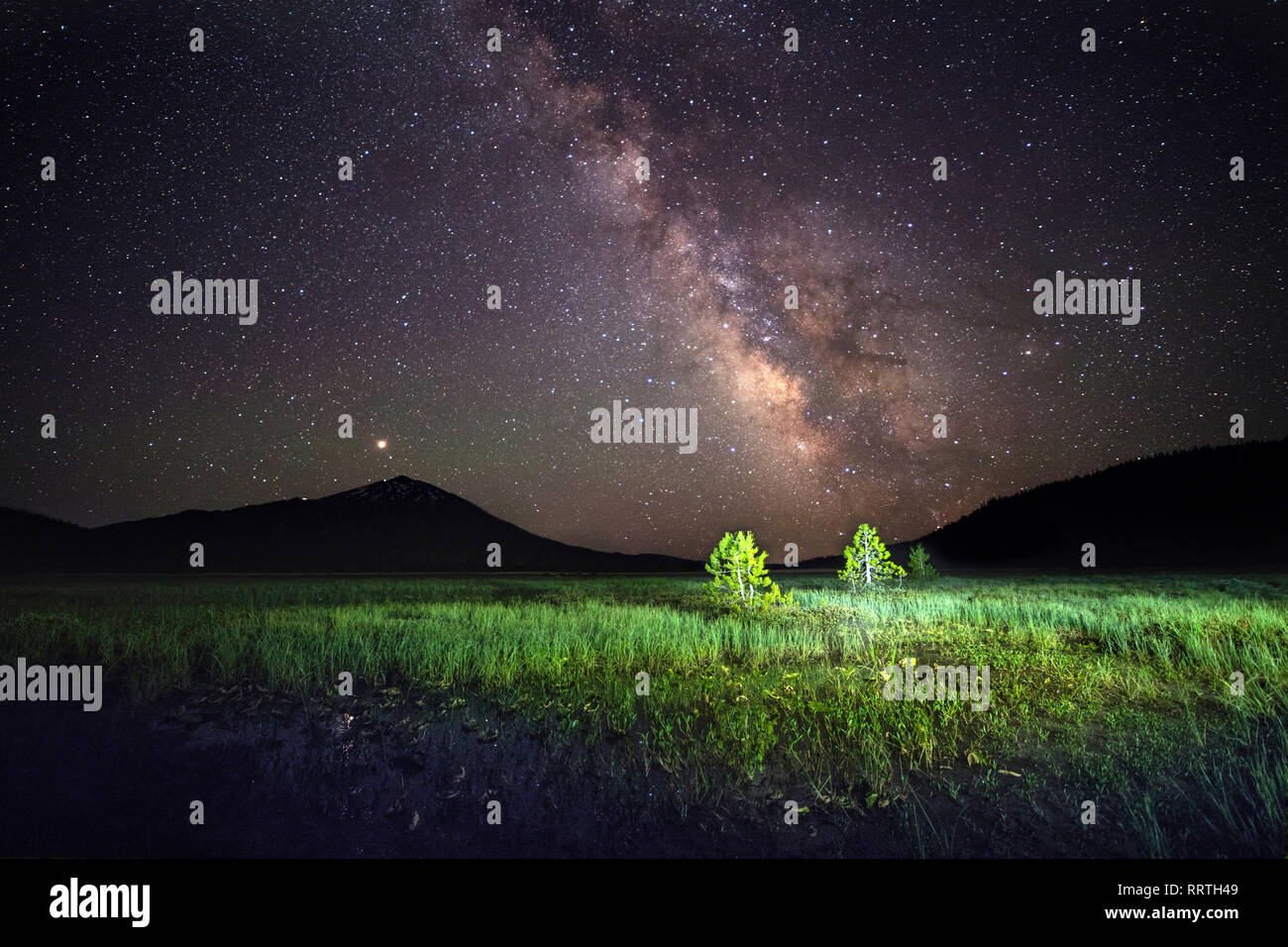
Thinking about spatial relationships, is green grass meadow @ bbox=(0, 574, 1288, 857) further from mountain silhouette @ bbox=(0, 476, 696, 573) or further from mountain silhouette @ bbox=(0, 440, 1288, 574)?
mountain silhouette @ bbox=(0, 476, 696, 573)

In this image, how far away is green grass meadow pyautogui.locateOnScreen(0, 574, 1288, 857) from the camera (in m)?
5.05

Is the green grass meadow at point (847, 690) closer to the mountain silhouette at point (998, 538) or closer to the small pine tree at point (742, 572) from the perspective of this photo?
the small pine tree at point (742, 572)

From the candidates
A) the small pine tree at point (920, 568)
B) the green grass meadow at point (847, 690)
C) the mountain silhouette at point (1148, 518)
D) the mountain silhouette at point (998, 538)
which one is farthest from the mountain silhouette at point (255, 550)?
the green grass meadow at point (847, 690)

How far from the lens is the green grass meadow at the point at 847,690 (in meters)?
5.05

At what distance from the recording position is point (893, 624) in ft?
52.4

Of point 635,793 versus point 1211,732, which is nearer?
point 635,793

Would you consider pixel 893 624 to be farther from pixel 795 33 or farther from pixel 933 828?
pixel 795 33

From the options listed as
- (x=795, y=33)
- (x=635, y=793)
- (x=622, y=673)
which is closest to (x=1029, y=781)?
(x=635, y=793)

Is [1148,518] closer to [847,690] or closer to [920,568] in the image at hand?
[920,568]

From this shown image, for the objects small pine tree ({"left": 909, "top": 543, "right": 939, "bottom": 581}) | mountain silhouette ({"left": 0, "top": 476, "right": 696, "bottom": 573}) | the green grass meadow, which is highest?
the green grass meadow

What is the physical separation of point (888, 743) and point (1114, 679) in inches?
208

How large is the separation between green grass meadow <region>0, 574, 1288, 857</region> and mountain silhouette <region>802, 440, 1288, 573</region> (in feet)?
326

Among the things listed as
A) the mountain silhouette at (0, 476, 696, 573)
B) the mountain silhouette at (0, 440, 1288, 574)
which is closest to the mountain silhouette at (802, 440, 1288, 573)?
the mountain silhouette at (0, 440, 1288, 574)

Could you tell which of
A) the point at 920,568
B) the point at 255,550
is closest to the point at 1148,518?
the point at 920,568
